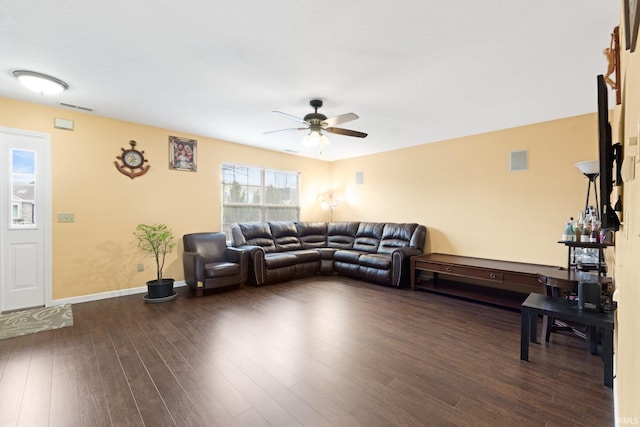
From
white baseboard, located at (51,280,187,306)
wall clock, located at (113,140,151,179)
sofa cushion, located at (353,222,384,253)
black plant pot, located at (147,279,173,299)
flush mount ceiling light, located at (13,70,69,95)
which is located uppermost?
flush mount ceiling light, located at (13,70,69,95)

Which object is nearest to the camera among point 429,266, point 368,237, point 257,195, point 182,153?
point 429,266

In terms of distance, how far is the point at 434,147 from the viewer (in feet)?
17.0

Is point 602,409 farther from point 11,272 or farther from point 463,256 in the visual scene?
point 11,272

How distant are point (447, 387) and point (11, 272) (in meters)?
5.01

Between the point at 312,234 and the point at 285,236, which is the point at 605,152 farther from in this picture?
the point at 312,234

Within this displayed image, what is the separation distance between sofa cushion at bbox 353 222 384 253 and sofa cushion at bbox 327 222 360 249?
4.8 inches

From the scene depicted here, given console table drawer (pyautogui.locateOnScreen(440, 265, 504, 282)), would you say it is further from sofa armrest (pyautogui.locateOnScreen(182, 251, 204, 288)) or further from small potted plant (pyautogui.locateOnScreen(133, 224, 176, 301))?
small potted plant (pyautogui.locateOnScreen(133, 224, 176, 301))

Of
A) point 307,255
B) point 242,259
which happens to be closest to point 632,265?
point 242,259

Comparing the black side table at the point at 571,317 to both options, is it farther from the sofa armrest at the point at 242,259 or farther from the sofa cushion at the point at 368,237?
the sofa armrest at the point at 242,259

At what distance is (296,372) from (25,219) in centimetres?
401

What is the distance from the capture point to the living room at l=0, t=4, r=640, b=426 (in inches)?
148

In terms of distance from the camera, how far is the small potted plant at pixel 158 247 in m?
3.94

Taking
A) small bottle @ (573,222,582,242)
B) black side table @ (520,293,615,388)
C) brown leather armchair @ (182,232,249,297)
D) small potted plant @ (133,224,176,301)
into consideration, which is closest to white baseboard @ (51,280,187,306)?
small potted plant @ (133,224,176,301)

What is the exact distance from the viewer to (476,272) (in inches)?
155
